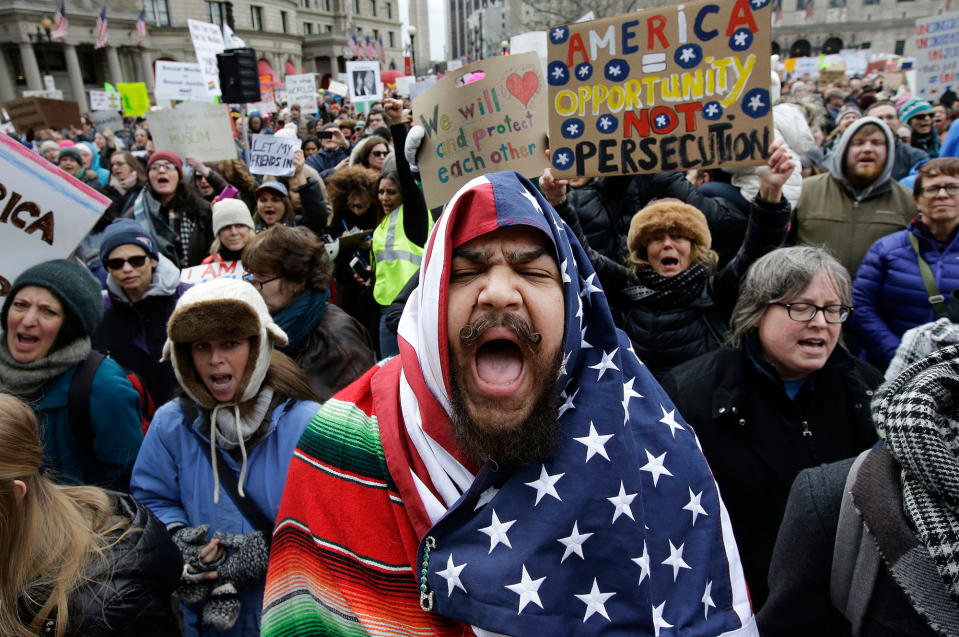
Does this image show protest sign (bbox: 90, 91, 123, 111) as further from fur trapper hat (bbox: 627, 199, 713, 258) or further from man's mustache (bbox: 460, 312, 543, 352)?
man's mustache (bbox: 460, 312, 543, 352)

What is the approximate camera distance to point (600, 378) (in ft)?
4.87

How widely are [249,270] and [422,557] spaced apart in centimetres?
242

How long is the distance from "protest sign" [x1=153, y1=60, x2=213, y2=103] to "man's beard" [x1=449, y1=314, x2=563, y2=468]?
1011 cm

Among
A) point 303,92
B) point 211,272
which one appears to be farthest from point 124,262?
point 303,92

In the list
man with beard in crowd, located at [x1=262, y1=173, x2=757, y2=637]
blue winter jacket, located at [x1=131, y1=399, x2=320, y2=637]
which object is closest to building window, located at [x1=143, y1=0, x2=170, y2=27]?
blue winter jacket, located at [x1=131, y1=399, x2=320, y2=637]

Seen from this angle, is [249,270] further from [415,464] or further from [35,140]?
[35,140]

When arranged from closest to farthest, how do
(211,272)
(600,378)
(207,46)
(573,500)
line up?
(573,500), (600,378), (211,272), (207,46)

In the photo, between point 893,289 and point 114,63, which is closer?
point 893,289

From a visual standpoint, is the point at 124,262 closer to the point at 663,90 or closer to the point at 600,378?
the point at 663,90

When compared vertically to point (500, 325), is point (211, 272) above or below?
below

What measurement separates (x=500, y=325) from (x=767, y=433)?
1.42 metres

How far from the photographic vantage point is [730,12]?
2.78m

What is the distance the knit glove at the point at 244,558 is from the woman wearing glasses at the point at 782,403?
161 centimetres

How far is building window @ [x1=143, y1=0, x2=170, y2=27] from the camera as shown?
5216 cm
